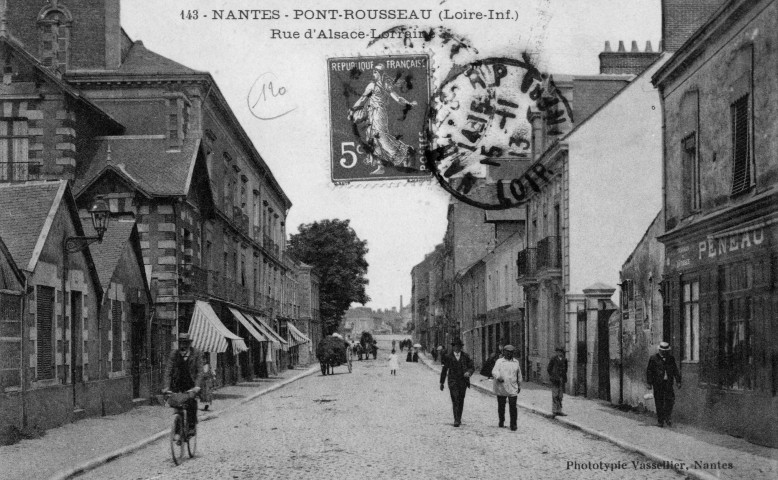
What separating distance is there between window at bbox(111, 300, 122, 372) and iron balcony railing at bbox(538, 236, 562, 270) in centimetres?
1341

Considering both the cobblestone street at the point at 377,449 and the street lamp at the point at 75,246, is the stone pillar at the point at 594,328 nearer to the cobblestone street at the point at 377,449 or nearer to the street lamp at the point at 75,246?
the cobblestone street at the point at 377,449

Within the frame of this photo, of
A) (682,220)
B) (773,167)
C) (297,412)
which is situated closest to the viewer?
(773,167)

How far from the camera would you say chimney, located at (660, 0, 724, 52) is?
2020 centimetres

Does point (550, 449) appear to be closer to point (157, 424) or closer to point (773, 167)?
point (773, 167)

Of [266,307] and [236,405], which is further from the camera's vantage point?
[266,307]

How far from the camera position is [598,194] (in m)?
25.7

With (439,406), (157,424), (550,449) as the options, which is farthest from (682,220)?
(157,424)

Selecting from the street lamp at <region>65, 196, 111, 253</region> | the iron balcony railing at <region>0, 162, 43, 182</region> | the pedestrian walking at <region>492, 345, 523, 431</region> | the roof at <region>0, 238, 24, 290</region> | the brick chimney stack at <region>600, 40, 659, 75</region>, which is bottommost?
the pedestrian walking at <region>492, 345, 523, 431</region>

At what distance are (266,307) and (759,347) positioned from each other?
33736mm

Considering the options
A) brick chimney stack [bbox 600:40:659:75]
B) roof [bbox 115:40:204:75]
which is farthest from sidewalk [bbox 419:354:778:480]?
roof [bbox 115:40:204:75]

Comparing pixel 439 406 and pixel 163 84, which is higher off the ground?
pixel 163 84

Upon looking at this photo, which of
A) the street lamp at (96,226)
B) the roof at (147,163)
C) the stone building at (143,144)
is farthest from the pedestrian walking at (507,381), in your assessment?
the roof at (147,163)

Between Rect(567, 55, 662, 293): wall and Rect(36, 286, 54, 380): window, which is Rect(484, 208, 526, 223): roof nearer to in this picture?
Rect(567, 55, 662, 293): wall

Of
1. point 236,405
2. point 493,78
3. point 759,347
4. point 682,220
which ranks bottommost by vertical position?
point 236,405
